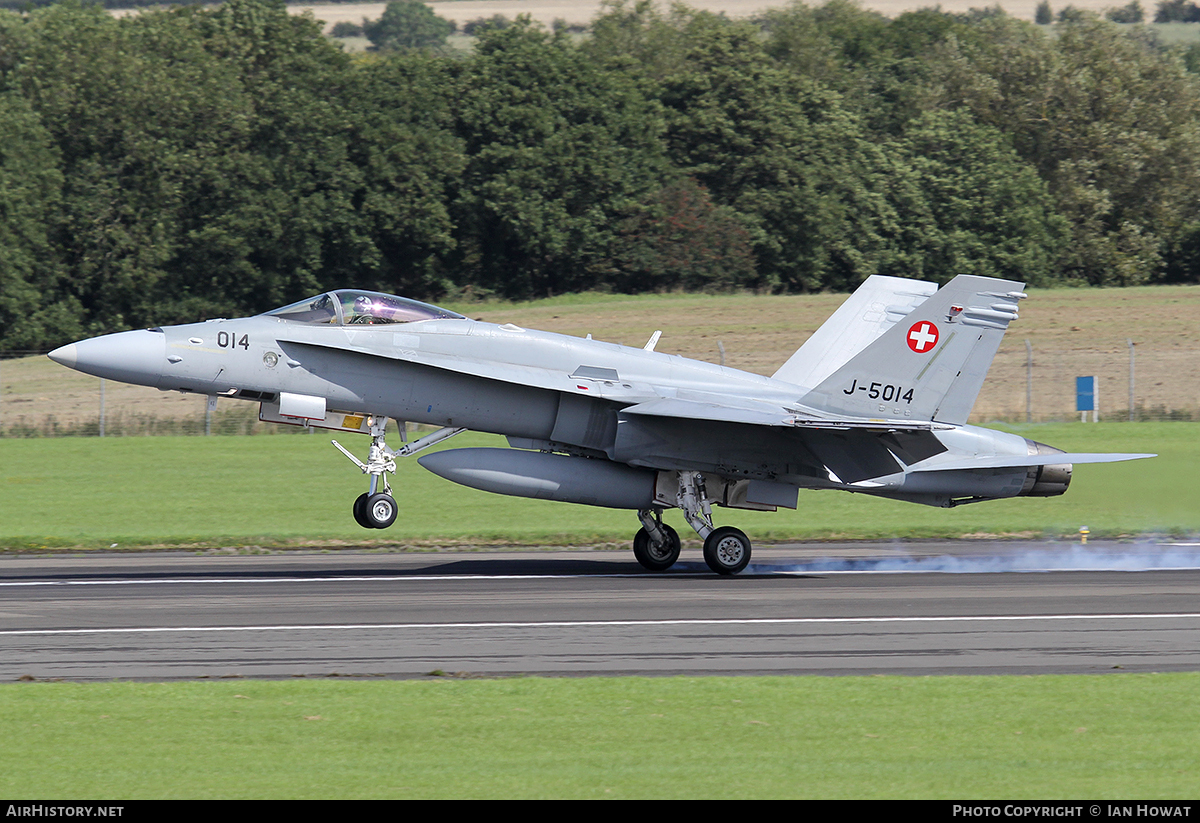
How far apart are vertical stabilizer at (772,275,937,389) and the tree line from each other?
40828 mm

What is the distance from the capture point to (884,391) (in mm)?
18188

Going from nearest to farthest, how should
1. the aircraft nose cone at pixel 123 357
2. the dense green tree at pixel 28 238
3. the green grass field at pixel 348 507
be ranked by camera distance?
the aircraft nose cone at pixel 123 357, the green grass field at pixel 348 507, the dense green tree at pixel 28 238

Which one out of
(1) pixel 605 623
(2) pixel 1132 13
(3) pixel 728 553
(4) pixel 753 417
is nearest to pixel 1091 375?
(3) pixel 728 553

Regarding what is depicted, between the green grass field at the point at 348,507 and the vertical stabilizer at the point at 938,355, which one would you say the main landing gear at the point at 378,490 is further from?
the vertical stabilizer at the point at 938,355

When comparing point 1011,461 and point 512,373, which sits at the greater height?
point 512,373

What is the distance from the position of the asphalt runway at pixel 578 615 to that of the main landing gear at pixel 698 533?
326 millimetres

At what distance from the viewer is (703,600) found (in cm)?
1550

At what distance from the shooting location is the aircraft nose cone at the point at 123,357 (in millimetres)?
15729

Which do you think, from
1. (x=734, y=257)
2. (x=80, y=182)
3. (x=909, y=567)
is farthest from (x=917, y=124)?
(x=909, y=567)

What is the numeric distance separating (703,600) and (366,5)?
7718 inches

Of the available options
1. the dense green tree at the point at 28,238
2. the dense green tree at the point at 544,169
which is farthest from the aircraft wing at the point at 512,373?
the dense green tree at the point at 544,169

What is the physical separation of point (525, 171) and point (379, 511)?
46536mm

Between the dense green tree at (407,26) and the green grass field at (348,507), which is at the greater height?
the dense green tree at (407,26)

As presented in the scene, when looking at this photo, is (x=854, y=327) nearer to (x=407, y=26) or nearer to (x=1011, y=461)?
(x=1011, y=461)
